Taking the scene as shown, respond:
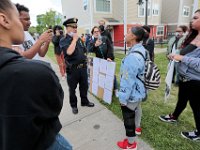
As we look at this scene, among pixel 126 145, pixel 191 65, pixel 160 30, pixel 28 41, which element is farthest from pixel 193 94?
pixel 160 30

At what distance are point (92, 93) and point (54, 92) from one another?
13.8ft

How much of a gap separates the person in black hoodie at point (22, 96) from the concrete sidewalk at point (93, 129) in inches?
84.3

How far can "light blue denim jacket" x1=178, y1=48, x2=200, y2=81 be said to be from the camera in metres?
2.41

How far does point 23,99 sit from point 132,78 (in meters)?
1.67

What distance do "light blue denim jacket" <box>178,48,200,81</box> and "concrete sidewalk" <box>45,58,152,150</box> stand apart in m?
1.31

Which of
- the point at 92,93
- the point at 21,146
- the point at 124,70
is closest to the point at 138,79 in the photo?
the point at 124,70

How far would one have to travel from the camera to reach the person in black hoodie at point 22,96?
0.74 metres

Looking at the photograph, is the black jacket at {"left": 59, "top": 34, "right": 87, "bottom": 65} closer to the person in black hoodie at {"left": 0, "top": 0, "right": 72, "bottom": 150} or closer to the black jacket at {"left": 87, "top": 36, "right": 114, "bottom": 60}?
the black jacket at {"left": 87, "top": 36, "right": 114, "bottom": 60}

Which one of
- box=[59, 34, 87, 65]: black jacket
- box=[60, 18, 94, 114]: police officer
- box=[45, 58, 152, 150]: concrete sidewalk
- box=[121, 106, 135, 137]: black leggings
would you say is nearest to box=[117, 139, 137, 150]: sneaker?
box=[45, 58, 152, 150]: concrete sidewalk

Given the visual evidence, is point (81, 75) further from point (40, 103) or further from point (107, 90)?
point (40, 103)

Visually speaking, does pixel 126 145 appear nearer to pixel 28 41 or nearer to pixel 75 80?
pixel 75 80

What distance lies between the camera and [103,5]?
1772 centimetres

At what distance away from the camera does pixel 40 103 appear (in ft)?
2.64

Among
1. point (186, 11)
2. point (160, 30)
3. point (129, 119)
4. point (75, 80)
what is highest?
point (186, 11)
